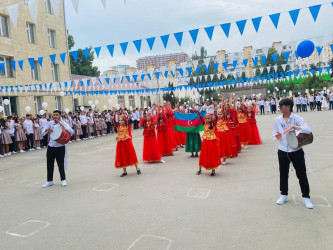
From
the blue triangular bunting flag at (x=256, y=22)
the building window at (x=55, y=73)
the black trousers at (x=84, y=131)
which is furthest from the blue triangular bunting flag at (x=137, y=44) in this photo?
the building window at (x=55, y=73)

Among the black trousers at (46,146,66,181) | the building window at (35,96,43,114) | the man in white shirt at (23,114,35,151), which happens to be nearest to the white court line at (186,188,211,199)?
the black trousers at (46,146,66,181)

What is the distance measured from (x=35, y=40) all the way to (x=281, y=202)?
2312cm

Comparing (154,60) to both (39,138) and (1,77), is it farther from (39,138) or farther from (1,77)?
(39,138)

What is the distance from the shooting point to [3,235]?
390 cm

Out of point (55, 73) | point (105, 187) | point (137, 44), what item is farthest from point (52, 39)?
point (105, 187)

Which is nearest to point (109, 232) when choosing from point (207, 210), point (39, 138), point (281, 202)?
point (207, 210)

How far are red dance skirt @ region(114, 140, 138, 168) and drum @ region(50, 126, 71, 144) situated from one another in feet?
4.31

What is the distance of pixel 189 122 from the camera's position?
9.21 metres

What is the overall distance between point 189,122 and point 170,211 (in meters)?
5.13

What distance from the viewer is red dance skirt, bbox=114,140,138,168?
691cm

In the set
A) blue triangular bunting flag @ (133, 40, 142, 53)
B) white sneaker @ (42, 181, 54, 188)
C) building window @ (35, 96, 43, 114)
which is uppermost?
blue triangular bunting flag @ (133, 40, 142, 53)

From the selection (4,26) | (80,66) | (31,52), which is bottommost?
(31,52)

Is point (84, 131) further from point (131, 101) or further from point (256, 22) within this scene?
point (131, 101)

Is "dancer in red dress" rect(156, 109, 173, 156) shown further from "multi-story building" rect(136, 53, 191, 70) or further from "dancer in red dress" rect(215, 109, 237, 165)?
"multi-story building" rect(136, 53, 191, 70)
